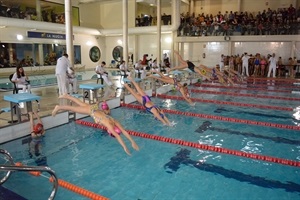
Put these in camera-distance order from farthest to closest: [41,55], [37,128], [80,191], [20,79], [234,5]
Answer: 1. [234,5]
2. [41,55]
3. [20,79]
4. [37,128]
5. [80,191]

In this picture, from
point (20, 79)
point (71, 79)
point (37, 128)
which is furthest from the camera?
point (71, 79)

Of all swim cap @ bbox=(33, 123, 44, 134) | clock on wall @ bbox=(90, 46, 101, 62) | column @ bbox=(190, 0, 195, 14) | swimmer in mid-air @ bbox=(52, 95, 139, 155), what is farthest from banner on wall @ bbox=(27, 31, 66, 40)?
swimmer in mid-air @ bbox=(52, 95, 139, 155)

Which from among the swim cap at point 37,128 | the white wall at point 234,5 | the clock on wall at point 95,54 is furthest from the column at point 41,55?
the swim cap at point 37,128

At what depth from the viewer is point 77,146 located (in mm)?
5094

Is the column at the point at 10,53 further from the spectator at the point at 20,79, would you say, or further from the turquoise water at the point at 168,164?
the turquoise water at the point at 168,164

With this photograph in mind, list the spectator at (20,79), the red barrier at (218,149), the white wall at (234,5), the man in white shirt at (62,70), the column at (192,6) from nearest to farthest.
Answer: the red barrier at (218,149) < the spectator at (20,79) < the man in white shirt at (62,70) < the white wall at (234,5) < the column at (192,6)

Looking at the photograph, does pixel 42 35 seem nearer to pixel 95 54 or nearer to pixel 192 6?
pixel 95 54

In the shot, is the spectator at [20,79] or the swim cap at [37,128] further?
the spectator at [20,79]

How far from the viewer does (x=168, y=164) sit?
437 centimetres

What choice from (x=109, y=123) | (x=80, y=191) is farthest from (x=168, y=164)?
(x=80, y=191)

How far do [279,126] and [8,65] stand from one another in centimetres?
1608

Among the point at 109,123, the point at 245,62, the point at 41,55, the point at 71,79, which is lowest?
the point at 109,123

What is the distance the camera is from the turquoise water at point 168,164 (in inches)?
140

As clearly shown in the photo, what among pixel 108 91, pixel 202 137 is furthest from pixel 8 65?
pixel 202 137
